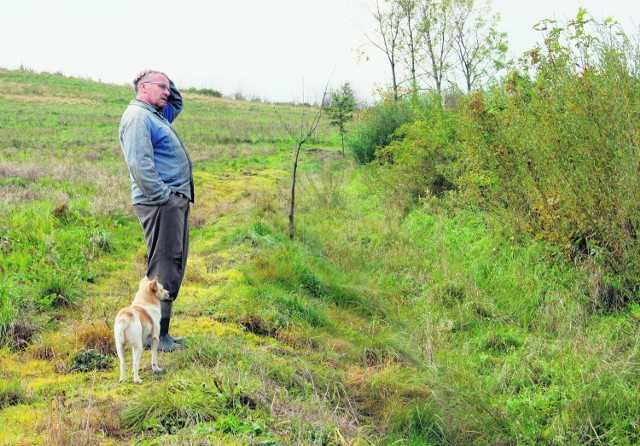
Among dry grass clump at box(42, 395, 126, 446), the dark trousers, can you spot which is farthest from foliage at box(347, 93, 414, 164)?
dry grass clump at box(42, 395, 126, 446)

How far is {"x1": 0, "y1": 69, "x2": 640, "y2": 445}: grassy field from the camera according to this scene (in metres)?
3.59

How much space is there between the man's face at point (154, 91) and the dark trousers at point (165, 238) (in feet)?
2.80

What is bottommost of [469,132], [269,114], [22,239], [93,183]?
[22,239]

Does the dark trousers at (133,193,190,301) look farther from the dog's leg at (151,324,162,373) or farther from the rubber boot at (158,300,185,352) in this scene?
the dog's leg at (151,324,162,373)

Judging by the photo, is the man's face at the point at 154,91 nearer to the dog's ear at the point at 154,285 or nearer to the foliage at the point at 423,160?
the dog's ear at the point at 154,285

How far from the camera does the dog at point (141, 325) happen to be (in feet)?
12.8

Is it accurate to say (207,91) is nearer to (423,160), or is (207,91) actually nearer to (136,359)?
(423,160)

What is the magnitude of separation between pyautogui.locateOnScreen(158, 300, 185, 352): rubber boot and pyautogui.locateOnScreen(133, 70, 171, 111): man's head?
1780mm

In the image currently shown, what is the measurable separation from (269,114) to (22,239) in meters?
40.2

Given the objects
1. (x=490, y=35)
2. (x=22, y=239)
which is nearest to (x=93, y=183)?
(x=22, y=239)

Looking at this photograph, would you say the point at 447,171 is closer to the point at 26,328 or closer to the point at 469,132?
the point at 469,132

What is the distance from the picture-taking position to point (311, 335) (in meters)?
5.64

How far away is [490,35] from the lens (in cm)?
3662

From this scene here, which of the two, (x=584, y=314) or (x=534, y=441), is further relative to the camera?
(x=584, y=314)
